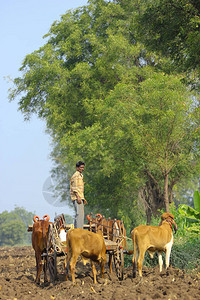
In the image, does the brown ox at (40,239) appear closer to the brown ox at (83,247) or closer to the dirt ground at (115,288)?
the dirt ground at (115,288)

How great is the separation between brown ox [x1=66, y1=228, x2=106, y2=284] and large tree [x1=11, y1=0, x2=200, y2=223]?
35.2 feet

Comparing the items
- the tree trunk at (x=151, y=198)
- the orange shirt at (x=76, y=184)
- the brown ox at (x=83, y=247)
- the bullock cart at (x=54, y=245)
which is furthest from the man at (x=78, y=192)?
the tree trunk at (x=151, y=198)

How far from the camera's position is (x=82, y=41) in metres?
32.2

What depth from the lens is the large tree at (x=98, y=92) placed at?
23672 mm

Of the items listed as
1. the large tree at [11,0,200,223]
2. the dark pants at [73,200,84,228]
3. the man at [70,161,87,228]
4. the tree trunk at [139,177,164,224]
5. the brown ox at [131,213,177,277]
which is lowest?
the brown ox at [131,213,177,277]

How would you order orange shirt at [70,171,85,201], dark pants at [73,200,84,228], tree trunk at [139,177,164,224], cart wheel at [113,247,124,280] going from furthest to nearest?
tree trunk at [139,177,164,224], orange shirt at [70,171,85,201], dark pants at [73,200,84,228], cart wheel at [113,247,124,280]

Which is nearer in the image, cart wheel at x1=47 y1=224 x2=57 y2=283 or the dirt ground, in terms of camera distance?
the dirt ground

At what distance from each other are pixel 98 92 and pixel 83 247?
65.8ft

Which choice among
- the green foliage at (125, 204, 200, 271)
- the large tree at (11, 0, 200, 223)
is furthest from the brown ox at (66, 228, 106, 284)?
the large tree at (11, 0, 200, 223)

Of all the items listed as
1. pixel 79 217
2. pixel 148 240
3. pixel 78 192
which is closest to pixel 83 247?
pixel 148 240

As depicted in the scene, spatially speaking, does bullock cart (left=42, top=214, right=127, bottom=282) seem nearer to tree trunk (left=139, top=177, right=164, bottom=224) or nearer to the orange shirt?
the orange shirt

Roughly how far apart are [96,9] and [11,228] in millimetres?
70777

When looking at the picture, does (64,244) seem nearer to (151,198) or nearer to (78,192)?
(78,192)

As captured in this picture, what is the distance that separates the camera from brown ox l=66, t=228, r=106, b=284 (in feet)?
32.1
